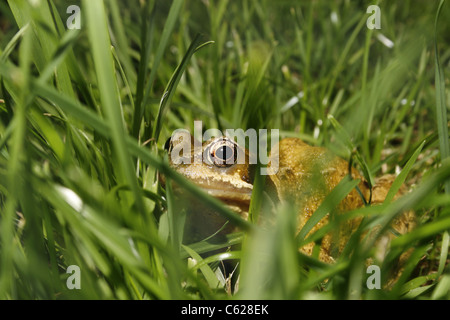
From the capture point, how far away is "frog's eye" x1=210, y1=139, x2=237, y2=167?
1.89 metres

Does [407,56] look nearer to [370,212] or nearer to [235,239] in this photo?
[370,212]

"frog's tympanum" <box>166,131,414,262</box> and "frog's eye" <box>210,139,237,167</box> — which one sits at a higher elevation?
"frog's eye" <box>210,139,237,167</box>

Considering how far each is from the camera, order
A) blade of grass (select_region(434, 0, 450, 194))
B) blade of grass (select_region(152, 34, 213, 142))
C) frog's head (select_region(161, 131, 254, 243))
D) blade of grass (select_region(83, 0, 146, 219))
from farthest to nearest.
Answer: frog's head (select_region(161, 131, 254, 243)) < blade of grass (select_region(152, 34, 213, 142)) < blade of grass (select_region(434, 0, 450, 194)) < blade of grass (select_region(83, 0, 146, 219))

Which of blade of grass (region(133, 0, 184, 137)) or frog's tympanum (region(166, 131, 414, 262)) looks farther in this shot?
frog's tympanum (region(166, 131, 414, 262))

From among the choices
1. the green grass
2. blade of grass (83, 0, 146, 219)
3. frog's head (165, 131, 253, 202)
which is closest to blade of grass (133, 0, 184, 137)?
the green grass

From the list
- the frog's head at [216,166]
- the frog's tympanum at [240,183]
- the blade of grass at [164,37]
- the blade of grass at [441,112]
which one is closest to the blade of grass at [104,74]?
the blade of grass at [164,37]

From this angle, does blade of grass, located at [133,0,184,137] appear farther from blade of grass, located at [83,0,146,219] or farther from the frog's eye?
blade of grass, located at [83,0,146,219]

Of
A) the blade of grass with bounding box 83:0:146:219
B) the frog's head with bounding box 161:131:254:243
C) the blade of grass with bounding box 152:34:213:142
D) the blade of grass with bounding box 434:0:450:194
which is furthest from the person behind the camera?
the frog's head with bounding box 161:131:254:243

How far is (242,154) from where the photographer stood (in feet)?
6.43

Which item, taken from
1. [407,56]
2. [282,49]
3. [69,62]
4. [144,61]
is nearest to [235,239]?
[144,61]

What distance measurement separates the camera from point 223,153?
6.22 feet

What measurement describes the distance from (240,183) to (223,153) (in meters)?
0.17

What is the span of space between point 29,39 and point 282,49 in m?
2.59

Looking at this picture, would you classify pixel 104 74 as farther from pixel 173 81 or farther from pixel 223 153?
pixel 223 153
